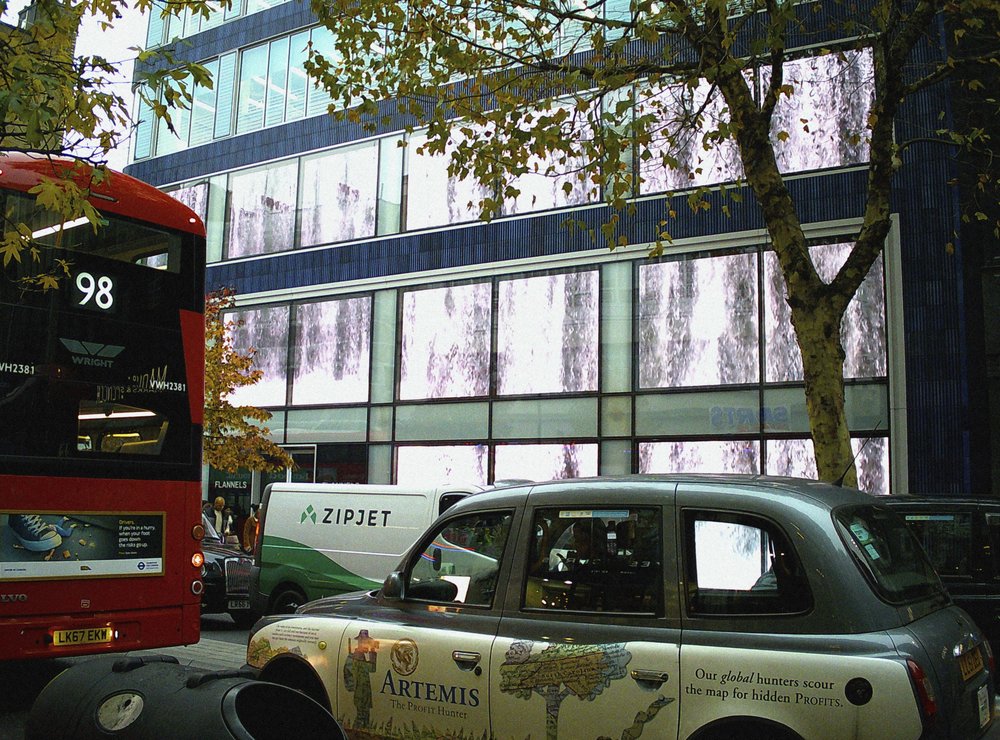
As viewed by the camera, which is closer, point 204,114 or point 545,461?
point 545,461

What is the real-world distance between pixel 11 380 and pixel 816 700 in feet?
20.6

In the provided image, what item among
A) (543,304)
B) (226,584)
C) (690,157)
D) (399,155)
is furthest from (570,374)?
(226,584)

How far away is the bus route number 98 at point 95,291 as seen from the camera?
26.3 ft

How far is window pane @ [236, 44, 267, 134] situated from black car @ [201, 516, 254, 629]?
594 inches

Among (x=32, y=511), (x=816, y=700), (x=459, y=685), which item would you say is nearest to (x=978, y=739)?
(x=816, y=700)

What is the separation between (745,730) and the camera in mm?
3979

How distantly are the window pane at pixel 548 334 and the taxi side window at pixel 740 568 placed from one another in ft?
50.3

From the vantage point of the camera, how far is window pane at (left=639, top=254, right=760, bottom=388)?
1825cm

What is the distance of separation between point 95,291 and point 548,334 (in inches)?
518

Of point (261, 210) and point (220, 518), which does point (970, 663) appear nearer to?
point (220, 518)

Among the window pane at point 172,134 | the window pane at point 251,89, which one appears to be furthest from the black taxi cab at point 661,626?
the window pane at point 172,134

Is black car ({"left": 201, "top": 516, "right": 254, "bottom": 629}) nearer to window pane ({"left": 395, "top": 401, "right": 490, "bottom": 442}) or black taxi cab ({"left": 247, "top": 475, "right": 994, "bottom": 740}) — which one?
window pane ({"left": 395, "top": 401, "right": 490, "bottom": 442})

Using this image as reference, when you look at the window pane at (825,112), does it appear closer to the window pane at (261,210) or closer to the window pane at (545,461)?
the window pane at (545,461)

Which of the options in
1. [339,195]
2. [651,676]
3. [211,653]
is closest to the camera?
[651,676]
